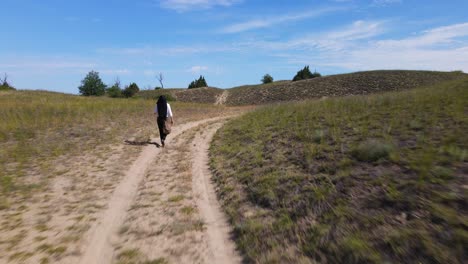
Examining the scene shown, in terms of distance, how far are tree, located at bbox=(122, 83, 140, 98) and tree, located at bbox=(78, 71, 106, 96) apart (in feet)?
27.2

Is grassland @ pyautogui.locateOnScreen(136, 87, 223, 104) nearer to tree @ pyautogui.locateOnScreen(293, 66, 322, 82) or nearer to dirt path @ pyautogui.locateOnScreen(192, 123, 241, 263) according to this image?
tree @ pyautogui.locateOnScreen(293, 66, 322, 82)

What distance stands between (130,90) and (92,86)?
12.2 meters

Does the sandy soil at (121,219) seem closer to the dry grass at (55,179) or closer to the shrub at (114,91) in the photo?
the dry grass at (55,179)

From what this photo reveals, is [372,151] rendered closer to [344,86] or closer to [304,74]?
[344,86]

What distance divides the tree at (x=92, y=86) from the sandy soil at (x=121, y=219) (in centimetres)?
6162

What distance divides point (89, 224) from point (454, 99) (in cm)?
1407

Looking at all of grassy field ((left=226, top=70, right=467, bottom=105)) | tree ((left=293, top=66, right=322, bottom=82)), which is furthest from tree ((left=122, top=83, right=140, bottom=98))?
tree ((left=293, top=66, right=322, bottom=82))

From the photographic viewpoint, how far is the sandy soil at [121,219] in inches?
198

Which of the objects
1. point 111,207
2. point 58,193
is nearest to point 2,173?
point 58,193

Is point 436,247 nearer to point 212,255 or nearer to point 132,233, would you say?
point 212,255

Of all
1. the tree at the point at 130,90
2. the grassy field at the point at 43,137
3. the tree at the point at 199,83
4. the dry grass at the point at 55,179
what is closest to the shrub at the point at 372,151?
the dry grass at the point at 55,179

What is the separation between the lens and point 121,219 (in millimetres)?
6402

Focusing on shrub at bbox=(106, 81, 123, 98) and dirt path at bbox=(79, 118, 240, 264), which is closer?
dirt path at bbox=(79, 118, 240, 264)

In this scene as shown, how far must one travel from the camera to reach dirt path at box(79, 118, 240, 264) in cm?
501
